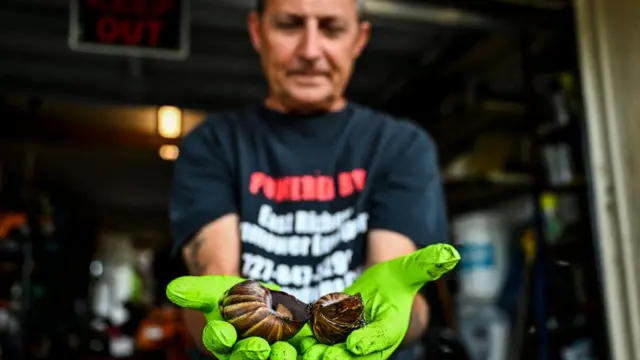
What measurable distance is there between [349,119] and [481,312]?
234 cm

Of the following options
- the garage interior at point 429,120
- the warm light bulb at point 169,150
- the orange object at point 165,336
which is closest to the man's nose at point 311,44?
the garage interior at point 429,120

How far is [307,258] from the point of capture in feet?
3.64

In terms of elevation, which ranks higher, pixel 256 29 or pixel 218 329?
pixel 256 29

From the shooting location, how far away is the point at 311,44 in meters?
1.13

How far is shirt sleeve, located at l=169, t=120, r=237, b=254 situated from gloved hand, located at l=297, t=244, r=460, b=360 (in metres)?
0.31

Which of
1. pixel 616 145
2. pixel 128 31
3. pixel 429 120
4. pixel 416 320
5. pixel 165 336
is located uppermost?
pixel 128 31

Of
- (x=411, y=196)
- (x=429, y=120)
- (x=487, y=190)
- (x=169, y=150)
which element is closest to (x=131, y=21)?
(x=411, y=196)

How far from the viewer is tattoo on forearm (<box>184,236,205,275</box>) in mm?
1097

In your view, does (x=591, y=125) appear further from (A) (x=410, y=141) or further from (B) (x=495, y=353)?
(B) (x=495, y=353)

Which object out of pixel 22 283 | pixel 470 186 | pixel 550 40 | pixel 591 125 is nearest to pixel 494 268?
pixel 470 186

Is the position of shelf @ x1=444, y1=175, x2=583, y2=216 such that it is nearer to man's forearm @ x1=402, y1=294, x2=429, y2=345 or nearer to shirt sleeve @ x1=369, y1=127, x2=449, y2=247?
shirt sleeve @ x1=369, y1=127, x2=449, y2=247

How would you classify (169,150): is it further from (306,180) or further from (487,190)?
(306,180)

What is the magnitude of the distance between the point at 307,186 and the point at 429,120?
5.91 ft

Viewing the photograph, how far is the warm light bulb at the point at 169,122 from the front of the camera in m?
3.04
